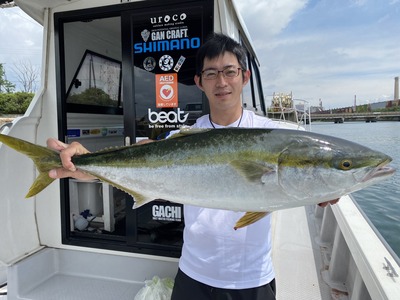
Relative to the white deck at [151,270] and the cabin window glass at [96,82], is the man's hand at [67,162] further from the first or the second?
the cabin window glass at [96,82]

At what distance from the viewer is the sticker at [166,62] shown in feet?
10.4

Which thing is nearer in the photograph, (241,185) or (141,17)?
(241,185)

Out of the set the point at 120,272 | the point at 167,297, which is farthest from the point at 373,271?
the point at 120,272

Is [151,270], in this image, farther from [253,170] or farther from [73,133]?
[253,170]

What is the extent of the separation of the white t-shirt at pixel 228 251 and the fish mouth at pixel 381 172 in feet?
2.30

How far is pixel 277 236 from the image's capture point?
402 centimetres

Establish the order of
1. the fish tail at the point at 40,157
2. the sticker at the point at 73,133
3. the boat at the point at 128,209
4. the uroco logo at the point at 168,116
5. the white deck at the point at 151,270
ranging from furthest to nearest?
the sticker at the point at 73,133 → the uroco logo at the point at 168,116 → the boat at the point at 128,209 → the white deck at the point at 151,270 → the fish tail at the point at 40,157

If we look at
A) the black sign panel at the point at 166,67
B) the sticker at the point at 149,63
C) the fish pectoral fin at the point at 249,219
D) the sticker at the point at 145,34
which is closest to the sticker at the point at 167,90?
the black sign panel at the point at 166,67

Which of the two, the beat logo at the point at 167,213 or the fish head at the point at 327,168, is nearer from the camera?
the fish head at the point at 327,168

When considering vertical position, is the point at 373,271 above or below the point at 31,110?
below

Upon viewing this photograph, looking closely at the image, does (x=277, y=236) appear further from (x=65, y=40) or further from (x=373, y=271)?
(x=65, y=40)

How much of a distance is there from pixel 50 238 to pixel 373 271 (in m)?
3.38

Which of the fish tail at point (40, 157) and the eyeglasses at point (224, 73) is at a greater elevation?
the eyeglasses at point (224, 73)

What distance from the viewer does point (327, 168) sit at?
4.37 ft
